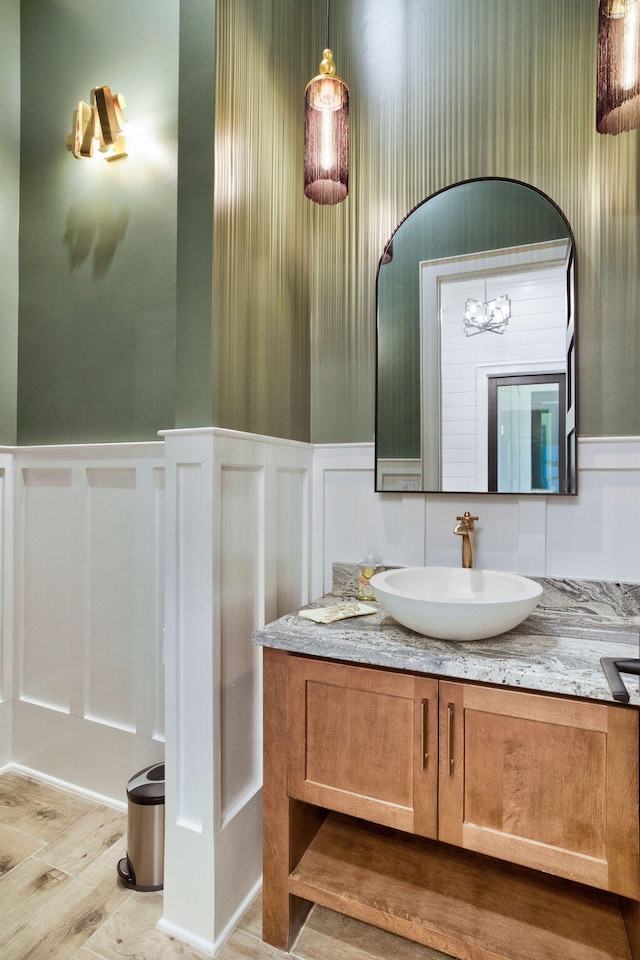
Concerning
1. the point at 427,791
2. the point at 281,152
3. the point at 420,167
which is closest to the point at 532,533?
the point at 427,791

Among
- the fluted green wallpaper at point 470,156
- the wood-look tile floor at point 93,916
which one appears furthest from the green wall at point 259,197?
the wood-look tile floor at point 93,916

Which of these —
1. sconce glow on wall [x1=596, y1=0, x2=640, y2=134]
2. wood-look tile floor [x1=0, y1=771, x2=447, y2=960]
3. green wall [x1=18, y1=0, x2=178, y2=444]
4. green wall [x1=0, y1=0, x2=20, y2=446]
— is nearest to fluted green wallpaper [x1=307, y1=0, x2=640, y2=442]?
sconce glow on wall [x1=596, y1=0, x2=640, y2=134]

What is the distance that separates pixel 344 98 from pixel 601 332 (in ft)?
3.25

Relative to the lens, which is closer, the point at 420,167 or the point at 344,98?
the point at 344,98

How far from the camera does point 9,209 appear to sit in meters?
2.02

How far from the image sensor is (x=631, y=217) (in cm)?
142

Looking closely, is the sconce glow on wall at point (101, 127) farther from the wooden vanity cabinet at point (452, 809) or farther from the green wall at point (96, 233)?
the wooden vanity cabinet at point (452, 809)

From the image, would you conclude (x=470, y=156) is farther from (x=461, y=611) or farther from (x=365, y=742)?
(x=365, y=742)

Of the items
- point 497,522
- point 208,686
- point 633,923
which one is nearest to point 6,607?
point 208,686

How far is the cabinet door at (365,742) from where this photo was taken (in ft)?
3.61

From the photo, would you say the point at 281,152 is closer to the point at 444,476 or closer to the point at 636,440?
the point at 444,476

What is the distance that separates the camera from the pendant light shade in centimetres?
139

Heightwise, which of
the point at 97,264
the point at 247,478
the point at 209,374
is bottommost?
the point at 247,478

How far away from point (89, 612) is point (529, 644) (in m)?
1.53
